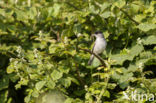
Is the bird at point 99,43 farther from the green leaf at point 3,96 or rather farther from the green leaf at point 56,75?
the green leaf at point 3,96

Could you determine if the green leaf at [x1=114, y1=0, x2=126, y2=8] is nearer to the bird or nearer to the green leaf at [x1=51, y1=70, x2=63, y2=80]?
the bird

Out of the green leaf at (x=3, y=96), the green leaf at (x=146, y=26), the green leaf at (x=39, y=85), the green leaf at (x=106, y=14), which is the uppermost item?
the green leaf at (x=106, y=14)

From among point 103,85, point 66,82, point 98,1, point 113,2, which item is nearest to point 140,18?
point 113,2

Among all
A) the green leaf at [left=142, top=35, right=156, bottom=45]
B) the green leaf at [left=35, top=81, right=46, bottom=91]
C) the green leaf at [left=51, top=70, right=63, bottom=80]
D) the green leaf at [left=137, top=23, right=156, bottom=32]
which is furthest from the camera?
the green leaf at [left=142, top=35, right=156, bottom=45]

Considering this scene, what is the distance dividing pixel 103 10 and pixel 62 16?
75cm

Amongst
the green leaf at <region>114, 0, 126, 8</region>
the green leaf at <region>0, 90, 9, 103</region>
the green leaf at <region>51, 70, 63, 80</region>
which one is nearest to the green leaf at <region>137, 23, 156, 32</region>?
the green leaf at <region>114, 0, 126, 8</region>

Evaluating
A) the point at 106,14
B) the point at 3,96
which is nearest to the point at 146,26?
the point at 106,14

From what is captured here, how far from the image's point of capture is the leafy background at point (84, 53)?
341 centimetres

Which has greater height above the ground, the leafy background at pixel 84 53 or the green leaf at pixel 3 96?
the leafy background at pixel 84 53

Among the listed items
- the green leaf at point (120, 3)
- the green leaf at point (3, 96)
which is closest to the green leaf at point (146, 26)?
the green leaf at point (120, 3)

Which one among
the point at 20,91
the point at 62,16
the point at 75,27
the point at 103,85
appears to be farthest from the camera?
the point at 20,91

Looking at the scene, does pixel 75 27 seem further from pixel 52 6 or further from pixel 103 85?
pixel 103 85

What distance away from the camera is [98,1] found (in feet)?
14.1

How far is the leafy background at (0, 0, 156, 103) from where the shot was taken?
11.2 ft
